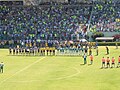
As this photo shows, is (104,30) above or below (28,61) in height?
above

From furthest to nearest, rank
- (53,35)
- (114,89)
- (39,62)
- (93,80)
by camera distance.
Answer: (53,35)
(39,62)
(93,80)
(114,89)

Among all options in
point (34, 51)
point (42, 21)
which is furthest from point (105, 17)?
point (34, 51)

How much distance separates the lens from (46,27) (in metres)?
84.2

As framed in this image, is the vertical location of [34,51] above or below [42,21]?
below

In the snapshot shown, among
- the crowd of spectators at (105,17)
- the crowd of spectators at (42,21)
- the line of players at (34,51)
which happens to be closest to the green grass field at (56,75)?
the line of players at (34,51)

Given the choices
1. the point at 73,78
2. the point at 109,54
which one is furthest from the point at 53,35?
the point at 73,78

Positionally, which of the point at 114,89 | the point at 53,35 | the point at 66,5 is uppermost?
the point at 66,5

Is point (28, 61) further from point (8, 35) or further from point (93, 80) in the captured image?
point (8, 35)

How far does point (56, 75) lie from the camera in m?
43.0

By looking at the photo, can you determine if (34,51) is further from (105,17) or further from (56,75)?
(105,17)

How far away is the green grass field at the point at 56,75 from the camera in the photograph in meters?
37.2

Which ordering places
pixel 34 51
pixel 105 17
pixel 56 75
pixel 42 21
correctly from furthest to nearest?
pixel 42 21
pixel 105 17
pixel 34 51
pixel 56 75

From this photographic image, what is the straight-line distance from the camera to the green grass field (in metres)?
37.2

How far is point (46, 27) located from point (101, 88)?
49.6 m
